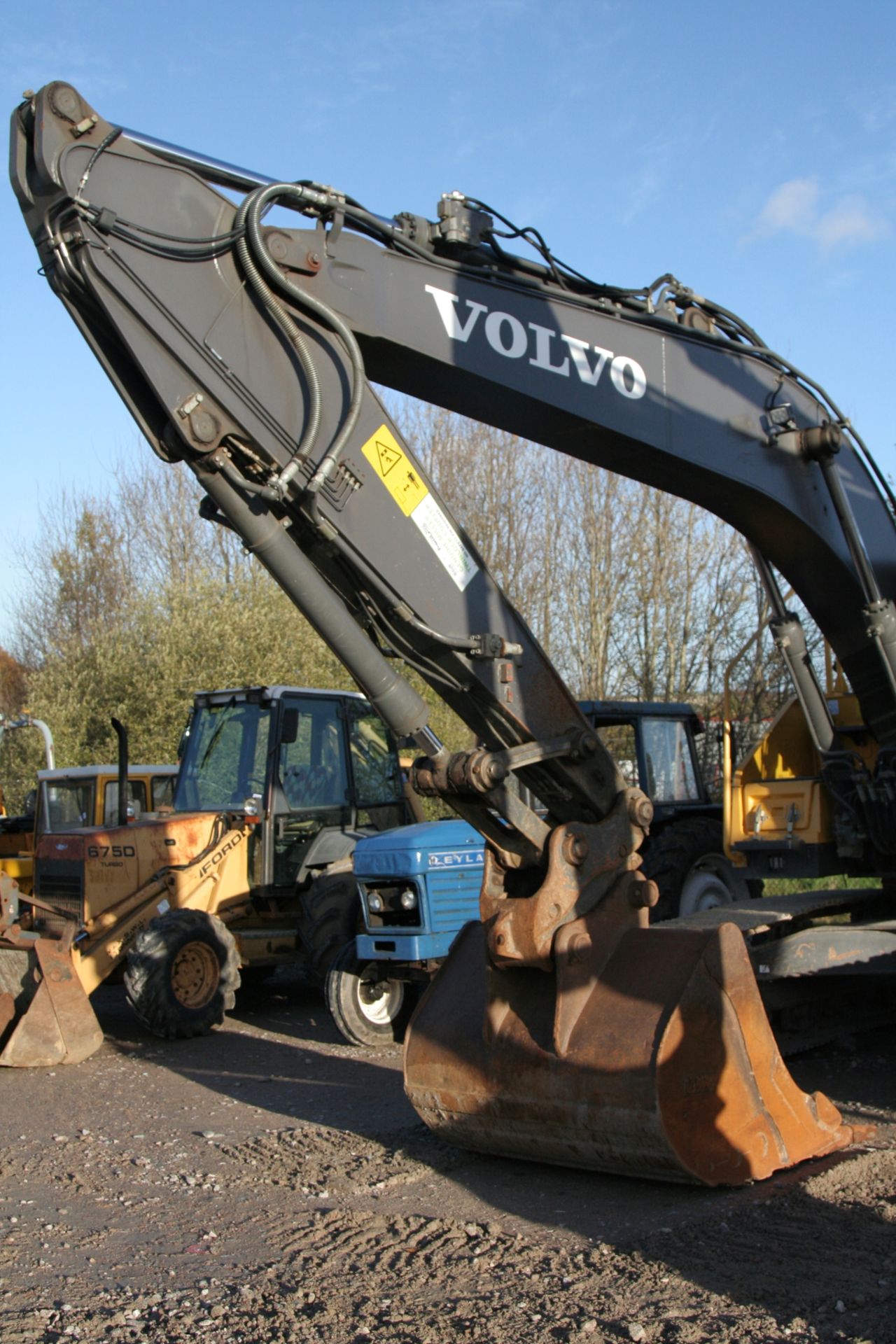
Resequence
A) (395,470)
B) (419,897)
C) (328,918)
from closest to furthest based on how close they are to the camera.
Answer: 1. (395,470)
2. (419,897)
3. (328,918)

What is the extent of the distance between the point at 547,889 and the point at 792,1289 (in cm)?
163

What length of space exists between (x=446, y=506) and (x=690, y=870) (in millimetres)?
5524

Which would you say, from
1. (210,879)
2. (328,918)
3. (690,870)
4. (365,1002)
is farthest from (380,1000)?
(690,870)

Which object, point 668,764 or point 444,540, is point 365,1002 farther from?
point 444,540

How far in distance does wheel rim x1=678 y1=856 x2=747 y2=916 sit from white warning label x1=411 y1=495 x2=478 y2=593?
A: 5373mm

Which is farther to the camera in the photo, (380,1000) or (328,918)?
(328,918)

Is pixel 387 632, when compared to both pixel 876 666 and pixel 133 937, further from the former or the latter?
pixel 133 937

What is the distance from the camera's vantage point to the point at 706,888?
32.3 ft

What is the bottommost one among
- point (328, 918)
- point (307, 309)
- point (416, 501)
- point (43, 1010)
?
point (43, 1010)

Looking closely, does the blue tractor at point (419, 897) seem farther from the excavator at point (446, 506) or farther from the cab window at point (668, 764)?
the excavator at point (446, 506)

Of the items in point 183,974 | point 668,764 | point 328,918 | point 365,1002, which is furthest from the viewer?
point 668,764

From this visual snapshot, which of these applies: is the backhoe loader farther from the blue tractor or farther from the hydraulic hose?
the hydraulic hose

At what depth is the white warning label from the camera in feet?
16.0

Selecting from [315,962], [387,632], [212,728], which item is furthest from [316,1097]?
[212,728]
